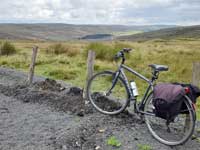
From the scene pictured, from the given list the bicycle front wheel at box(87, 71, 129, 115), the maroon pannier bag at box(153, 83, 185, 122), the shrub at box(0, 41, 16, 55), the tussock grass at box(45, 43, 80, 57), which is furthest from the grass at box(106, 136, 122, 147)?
the shrub at box(0, 41, 16, 55)

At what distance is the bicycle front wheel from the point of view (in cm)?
723

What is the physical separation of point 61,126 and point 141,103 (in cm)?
154

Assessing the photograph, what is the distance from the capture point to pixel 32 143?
5816 mm

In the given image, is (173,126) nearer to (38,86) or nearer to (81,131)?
(81,131)

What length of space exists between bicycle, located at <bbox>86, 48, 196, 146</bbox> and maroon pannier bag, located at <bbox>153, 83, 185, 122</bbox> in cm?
16

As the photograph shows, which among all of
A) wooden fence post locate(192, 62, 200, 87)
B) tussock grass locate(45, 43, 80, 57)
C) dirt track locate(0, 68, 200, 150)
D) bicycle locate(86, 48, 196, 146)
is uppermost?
wooden fence post locate(192, 62, 200, 87)

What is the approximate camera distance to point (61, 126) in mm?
6645

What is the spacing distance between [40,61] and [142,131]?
52.6 feet

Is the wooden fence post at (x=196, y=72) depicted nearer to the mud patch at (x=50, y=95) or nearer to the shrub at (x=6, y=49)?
the mud patch at (x=50, y=95)

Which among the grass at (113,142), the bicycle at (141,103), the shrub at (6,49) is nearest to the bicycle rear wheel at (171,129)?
the bicycle at (141,103)

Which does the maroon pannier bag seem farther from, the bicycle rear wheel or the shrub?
the shrub

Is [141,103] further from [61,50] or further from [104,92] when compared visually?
[61,50]

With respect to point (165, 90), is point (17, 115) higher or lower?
lower

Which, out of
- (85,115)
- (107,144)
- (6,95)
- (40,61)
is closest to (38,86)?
(6,95)
